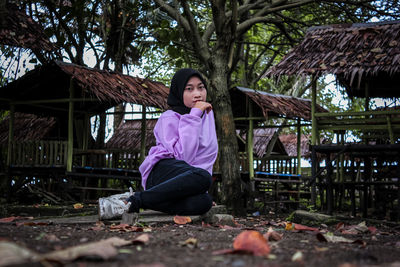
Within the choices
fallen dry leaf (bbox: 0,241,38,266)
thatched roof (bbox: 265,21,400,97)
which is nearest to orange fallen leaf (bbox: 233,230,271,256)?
fallen dry leaf (bbox: 0,241,38,266)

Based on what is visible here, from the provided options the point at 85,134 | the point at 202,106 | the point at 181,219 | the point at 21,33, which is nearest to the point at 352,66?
the point at 202,106

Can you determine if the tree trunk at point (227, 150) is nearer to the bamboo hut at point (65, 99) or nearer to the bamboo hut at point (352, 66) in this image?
the bamboo hut at point (352, 66)

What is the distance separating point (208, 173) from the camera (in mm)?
4559

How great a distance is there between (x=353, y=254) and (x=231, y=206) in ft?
18.3

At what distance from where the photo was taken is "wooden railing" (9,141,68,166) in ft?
34.4

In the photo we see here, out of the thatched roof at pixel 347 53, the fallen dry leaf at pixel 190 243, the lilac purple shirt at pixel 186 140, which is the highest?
the thatched roof at pixel 347 53

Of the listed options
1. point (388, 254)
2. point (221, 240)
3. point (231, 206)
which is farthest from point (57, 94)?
point (388, 254)

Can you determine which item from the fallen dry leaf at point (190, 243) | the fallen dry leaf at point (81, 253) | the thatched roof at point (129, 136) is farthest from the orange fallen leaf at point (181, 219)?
the thatched roof at point (129, 136)

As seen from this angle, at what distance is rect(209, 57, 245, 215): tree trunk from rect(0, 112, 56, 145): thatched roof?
23.5 ft

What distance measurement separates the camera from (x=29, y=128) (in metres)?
14.3

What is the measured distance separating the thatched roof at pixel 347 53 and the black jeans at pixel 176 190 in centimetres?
393

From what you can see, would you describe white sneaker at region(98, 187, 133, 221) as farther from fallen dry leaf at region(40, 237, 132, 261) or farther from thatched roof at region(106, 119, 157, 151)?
thatched roof at region(106, 119, 157, 151)

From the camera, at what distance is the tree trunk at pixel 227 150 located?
8.04 meters

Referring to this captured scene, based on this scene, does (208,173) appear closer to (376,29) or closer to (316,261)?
(316,261)
